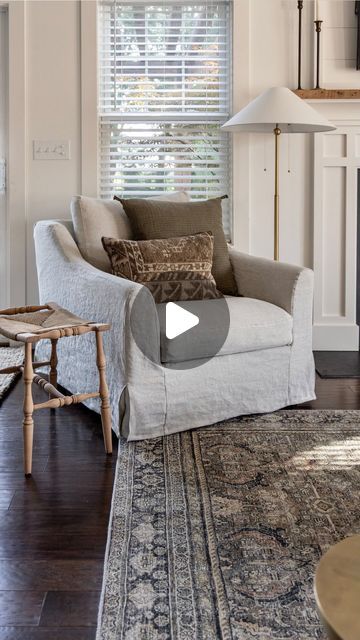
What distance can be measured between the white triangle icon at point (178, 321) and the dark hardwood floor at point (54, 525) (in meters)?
0.48

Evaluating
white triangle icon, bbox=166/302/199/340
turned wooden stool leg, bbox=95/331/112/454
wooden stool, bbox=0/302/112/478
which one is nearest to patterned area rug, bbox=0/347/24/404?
wooden stool, bbox=0/302/112/478

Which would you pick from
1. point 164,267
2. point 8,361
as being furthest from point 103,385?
point 8,361

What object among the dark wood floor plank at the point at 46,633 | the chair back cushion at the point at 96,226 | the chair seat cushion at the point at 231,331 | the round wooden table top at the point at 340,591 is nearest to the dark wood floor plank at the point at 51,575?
the dark wood floor plank at the point at 46,633

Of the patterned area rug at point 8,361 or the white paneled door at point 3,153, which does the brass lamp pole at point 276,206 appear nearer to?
the patterned area rug at point 8,361

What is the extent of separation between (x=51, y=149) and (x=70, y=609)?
9.99 ft

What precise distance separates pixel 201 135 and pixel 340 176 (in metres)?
0.84

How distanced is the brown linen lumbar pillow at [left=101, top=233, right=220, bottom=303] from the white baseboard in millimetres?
1384

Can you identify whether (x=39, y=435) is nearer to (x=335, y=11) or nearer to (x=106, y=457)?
(x=106, y=457)

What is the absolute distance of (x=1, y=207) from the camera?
4.11 m

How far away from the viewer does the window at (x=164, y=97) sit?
13.0 ft

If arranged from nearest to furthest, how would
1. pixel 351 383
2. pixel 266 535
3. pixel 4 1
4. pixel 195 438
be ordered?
pixel 266 535
pixel 195 438
pixel 351 383
pixel 4 1

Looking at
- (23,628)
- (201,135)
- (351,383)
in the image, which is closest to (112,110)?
(201,135)

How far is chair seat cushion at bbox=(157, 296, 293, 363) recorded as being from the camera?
2420 mm
